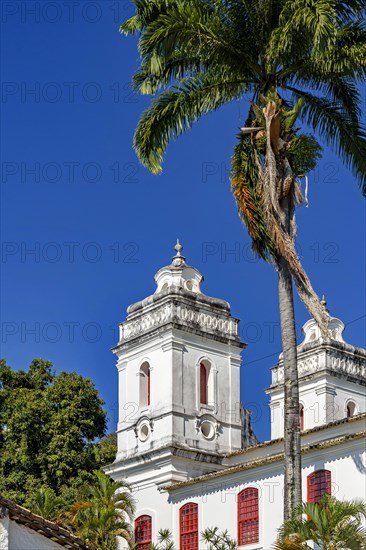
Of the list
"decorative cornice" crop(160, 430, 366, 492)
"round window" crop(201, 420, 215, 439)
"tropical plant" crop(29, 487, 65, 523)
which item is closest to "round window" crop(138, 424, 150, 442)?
"round window" crop(201, 420, 215, 439)

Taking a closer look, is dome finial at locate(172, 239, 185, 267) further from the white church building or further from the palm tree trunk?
the palm tree trunk

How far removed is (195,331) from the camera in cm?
3884

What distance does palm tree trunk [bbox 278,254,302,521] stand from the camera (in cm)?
2128

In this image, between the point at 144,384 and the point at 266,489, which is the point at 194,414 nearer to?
the point at 144,384

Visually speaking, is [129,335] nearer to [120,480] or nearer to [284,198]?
[120,480]

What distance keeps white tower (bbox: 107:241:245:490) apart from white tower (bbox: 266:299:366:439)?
4.18 meters

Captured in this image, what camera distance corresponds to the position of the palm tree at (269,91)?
2234 centimetres

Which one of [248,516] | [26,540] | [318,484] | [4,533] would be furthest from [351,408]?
[4,533]

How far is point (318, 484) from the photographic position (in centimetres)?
3077

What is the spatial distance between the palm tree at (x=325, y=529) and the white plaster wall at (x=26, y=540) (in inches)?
167

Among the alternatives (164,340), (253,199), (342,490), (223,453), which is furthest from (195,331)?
(253,199)

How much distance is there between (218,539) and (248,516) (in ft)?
3.71

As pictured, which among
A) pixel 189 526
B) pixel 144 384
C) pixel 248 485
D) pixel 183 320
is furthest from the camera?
pixel 144 384

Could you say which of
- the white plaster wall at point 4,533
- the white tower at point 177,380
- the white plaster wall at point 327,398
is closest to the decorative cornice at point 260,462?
the white tower at point 177,380
